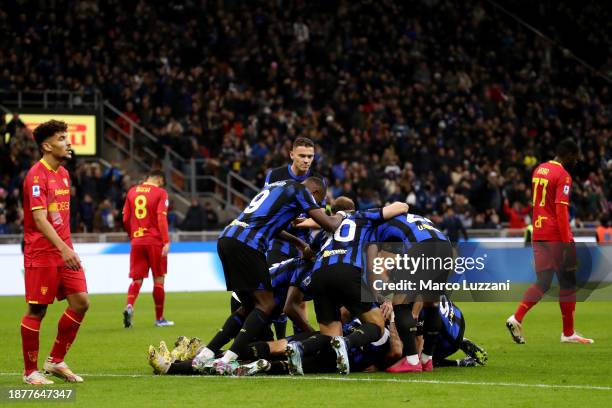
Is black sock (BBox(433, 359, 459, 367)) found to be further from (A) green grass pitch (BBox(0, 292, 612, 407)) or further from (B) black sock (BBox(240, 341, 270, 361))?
(B) black sock (BBox(240, 341, 270, 361))

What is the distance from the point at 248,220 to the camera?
9984mm

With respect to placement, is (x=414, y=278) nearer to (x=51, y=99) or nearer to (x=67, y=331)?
(x=67, y=331)

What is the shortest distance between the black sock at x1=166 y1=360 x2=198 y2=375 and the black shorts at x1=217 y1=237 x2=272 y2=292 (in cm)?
79

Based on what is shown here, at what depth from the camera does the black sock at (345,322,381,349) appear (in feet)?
31.6

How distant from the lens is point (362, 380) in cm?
937

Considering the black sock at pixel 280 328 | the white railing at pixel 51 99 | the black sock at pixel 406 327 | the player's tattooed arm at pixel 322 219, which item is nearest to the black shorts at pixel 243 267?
the player's tattooed arm at pixel 322 219

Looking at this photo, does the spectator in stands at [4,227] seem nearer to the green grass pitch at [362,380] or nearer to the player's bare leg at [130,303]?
the player's bare leg at [130,303]

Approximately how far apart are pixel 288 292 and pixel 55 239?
2541 mm

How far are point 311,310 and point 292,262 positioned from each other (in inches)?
339

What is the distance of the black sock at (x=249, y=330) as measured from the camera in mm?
9773

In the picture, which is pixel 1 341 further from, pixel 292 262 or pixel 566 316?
pixel 566 316

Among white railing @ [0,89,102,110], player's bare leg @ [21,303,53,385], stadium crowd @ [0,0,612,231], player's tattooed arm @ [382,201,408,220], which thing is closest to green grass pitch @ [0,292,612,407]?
player's bare leg @ [21,303,53,385]

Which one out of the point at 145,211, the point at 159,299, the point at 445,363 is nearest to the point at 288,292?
the point at 445,363

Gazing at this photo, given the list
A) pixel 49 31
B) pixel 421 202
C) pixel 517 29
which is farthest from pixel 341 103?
pixel 517 29
